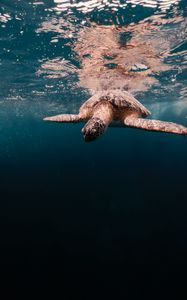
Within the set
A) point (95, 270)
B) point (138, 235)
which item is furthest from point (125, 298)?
point (138, 235)

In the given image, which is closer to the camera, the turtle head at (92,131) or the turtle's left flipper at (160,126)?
the turtle head at (92,131)

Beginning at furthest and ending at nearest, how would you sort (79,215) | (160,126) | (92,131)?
1. (79,215)
2. (160,126)
3. (92,131)

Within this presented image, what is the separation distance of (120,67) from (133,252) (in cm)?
1229

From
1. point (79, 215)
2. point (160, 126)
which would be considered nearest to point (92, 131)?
point (160, 126)

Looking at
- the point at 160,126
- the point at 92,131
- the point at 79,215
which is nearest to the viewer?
the point at 92,131

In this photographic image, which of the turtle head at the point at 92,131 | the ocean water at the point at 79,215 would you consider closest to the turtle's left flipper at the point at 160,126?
the turtle head at the point at 92,131

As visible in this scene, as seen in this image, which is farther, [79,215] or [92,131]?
[79,215]

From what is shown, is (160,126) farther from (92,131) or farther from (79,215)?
(79,215)

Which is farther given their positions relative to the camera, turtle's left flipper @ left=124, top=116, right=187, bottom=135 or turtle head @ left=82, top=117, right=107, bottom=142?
turtle's left flipper @ left=124, top=116, right=187, bottom=135

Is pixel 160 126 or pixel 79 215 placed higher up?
pixel 160 126

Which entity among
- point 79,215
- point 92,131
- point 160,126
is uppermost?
point 92,131

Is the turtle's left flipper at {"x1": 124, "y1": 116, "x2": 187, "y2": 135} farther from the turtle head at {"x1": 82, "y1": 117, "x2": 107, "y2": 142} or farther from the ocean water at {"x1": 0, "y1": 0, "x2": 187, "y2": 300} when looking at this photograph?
the ocean water at {"x1": 0, "y1": 0, "x2": 187, "y2": 300}

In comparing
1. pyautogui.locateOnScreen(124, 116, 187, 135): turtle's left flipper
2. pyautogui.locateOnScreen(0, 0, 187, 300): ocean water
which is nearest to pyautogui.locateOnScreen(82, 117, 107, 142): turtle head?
pyautogui.locateOnScreen(124, 116, 187, 135): turtle's left flipper

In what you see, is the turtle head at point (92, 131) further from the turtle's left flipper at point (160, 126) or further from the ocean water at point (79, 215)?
the ocean water at point (79, 215)
